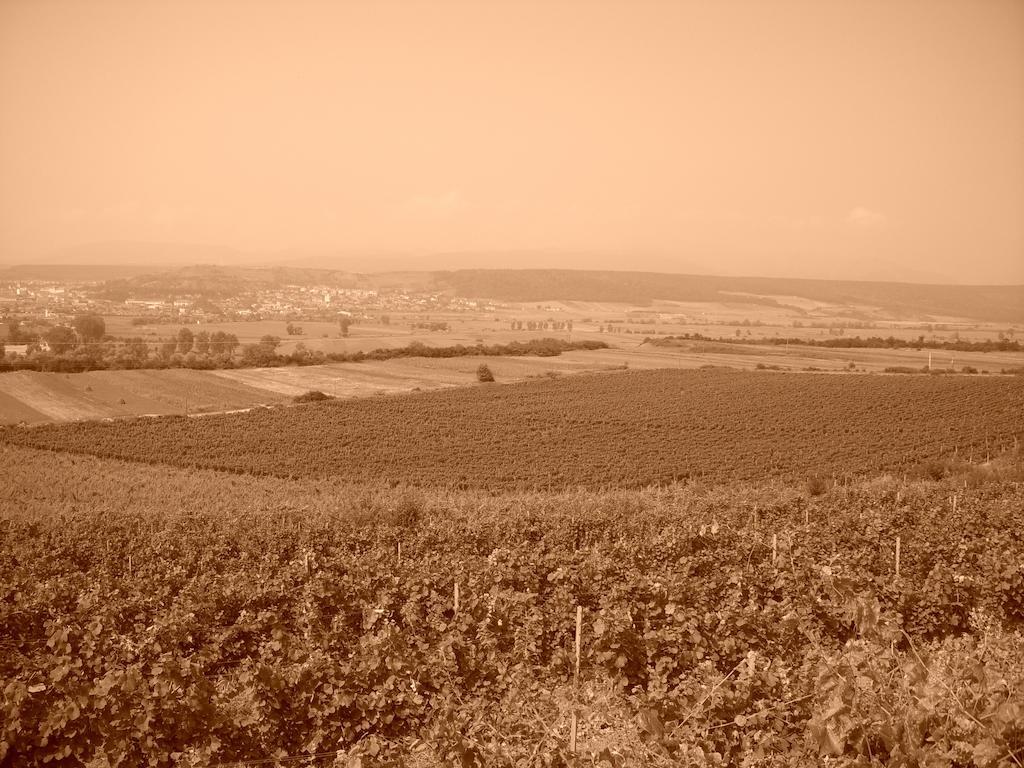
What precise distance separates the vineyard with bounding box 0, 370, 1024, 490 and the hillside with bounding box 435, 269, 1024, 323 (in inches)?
4900

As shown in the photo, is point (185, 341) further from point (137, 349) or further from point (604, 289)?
point (604, 289)

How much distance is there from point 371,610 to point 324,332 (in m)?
86.4


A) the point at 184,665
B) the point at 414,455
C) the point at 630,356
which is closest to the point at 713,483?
the point at 414,455

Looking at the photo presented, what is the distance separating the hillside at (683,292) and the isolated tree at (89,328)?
11046 cm

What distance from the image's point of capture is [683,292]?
194m

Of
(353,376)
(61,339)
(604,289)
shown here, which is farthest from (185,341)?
(604,289)

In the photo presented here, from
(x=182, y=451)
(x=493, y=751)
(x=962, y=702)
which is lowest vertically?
(x=182, y=451)

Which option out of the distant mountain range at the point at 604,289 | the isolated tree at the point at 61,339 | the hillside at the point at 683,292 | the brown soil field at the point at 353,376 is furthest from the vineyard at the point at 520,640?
the hillside at the point at 683,292

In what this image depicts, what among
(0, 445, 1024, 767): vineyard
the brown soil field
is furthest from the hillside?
(0, 445, 1024, 767): vineyard

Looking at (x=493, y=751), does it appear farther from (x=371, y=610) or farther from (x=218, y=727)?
(x=371, y=610)

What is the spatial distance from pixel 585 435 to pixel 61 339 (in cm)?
4290

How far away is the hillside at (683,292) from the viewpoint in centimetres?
17075

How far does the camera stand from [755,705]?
300 inches

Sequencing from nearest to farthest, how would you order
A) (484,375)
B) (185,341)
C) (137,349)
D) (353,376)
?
1. (484,375)
2. (353,376)
3. (137,349)
4. (185,341)
